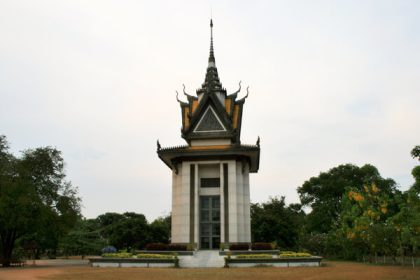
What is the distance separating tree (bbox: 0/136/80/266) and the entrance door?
9.77 meters

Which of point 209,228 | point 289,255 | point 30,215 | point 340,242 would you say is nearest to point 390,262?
point 340,242

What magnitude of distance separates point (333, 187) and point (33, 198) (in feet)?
144

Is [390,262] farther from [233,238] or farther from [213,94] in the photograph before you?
[213,94]

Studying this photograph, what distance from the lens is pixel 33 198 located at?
102ft

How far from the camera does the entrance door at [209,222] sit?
35.8m

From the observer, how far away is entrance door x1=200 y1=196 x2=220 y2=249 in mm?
35812

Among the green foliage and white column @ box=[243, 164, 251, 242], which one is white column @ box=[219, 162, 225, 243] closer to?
white column @ box=[243, 164, 251, 242]

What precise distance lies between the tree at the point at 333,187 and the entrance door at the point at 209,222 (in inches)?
1160

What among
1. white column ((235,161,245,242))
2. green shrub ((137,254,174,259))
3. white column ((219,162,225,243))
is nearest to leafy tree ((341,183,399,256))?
white column ((235,161,245,242))

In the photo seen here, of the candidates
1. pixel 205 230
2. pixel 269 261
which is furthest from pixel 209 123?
pixel 269 261

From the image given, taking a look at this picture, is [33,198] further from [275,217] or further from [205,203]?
[275,217]

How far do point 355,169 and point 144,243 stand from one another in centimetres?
3113

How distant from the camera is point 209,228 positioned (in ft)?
118

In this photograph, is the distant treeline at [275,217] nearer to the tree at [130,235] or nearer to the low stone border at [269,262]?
the tree at [130,235]
